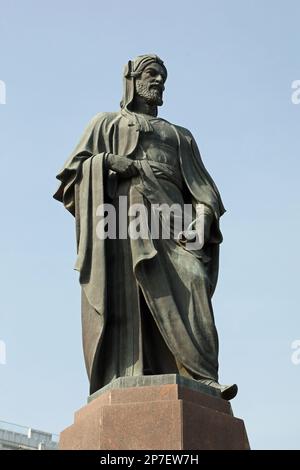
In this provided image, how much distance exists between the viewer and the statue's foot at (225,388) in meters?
10.5

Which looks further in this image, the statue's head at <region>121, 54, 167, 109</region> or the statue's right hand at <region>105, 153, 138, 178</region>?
the statue's head at <region>121, 54, 167, 109</region>

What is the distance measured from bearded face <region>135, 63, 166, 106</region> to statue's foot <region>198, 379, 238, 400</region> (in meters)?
3.98

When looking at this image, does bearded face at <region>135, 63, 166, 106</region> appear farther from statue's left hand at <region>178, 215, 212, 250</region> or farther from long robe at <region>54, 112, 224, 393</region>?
statue's left hand at <region>178, 215, 212, 250</region>

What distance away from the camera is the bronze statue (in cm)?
1084

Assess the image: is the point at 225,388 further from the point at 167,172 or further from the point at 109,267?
the point at 167,172

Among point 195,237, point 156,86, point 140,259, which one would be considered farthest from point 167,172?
point 140,259

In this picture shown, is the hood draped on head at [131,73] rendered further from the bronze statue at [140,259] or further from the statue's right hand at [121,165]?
the statue's right hand at [121,165]

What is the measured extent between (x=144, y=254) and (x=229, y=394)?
6.20 feet

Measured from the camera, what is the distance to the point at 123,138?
12.1 metres

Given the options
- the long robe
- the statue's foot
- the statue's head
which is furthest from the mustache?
the statue's foot

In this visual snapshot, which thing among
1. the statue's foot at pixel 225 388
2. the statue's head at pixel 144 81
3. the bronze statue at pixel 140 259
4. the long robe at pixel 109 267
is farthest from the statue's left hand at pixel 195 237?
the statue's head at pixel 144 81

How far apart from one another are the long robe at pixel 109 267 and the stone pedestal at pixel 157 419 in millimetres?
423

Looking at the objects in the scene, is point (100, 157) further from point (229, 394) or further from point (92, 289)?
point (229, 394)
